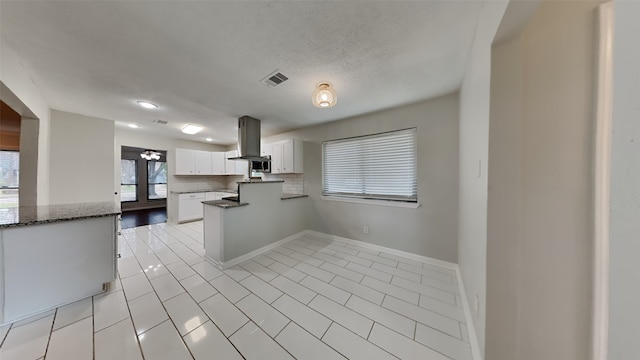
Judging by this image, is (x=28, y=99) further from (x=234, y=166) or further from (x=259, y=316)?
(x=234, y=166)

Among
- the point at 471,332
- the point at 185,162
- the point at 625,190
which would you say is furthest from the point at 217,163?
the point at 625,190

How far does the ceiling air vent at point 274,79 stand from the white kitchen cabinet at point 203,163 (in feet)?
13.9

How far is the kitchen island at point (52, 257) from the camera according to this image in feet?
5.32

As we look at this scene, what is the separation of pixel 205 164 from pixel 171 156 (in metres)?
0.82

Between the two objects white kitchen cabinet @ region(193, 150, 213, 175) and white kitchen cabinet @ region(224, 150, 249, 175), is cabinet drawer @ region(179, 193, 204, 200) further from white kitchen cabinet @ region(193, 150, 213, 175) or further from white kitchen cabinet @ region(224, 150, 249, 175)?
white kitchen cabinet @ region(224, 150, 249, 175)

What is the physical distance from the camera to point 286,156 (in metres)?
4.18

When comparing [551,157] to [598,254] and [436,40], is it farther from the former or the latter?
[436,40]

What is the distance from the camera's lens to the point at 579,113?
1.04m

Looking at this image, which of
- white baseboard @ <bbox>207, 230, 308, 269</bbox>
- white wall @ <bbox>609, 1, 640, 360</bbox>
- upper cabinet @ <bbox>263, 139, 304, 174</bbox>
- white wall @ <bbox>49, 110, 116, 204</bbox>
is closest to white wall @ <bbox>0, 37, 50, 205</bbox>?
white wall @ <bbox>49, 110, 116, 204</bbox>

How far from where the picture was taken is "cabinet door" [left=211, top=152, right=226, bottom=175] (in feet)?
18.9

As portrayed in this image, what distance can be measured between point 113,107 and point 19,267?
252cm

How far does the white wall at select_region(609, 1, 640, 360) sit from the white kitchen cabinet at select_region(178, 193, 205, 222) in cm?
607

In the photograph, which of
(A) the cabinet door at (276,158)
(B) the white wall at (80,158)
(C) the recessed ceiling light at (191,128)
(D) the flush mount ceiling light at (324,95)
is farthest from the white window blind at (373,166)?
(B) the white wall at (80,158)

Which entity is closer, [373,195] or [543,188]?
[543,188]
